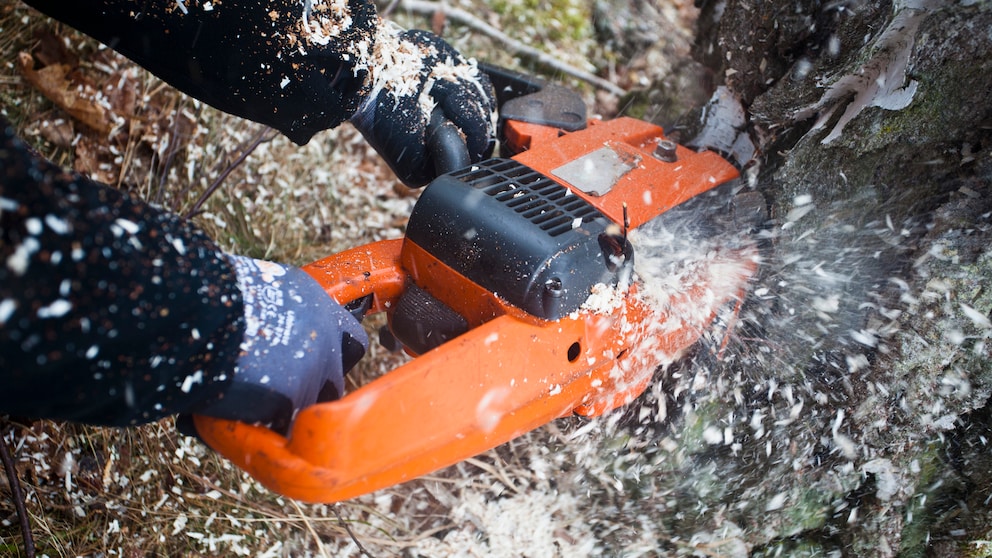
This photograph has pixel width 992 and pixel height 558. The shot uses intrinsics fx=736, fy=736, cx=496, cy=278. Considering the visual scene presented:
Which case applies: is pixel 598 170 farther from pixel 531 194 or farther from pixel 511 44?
pixel 511 44

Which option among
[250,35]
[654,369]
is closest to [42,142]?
[250,35]

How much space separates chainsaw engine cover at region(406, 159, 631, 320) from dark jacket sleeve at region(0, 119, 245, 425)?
1.57 feet

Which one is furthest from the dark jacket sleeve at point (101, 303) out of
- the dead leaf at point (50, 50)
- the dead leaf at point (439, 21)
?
the dead leaf at point (439, 21)

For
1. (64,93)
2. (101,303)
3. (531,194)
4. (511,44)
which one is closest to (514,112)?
(531,194)

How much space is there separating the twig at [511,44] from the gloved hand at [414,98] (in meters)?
1.35

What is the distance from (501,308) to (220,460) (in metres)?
1.10

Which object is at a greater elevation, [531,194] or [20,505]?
[531,194]

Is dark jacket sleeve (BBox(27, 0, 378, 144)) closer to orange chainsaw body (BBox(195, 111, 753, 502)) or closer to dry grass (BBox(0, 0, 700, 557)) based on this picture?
orange chainsaw body (BBox(195, 111, 753, 502))

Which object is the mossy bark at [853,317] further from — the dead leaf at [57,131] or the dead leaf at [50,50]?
the dead leaf at [50,50]

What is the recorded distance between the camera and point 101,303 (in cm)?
102

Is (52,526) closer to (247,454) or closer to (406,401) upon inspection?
(247,454)

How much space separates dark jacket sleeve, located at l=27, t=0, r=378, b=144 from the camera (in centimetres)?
154

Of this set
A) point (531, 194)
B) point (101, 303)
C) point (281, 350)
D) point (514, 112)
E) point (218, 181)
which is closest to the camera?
point (101, 303)

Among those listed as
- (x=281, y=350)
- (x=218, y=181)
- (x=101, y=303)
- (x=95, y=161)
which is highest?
(x=101, y=303)
